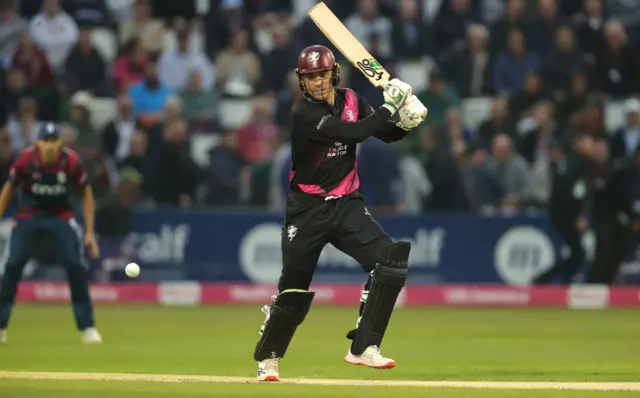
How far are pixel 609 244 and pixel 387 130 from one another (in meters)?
8.02

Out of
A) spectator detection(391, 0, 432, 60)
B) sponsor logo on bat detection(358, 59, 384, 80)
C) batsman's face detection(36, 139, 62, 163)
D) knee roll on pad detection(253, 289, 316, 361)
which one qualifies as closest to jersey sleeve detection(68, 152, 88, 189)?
batsman's face detection(36, 139, 62, 163)

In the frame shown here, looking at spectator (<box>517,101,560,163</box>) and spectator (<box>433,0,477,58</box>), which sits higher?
spectator (<box>433,0,477,58</box>)

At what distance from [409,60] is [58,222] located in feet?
25.4

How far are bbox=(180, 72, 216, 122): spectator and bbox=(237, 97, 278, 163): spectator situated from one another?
0.83 metres

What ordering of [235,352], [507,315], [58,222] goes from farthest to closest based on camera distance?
[507,315], [58,222], [235,352]

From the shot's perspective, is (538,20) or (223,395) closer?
(223,395)

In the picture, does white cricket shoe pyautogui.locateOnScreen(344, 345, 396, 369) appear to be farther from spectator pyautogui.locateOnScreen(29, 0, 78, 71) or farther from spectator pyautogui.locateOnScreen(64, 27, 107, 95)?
spectator pyautogui.locateOnScreen(29, 0, 78, 71)

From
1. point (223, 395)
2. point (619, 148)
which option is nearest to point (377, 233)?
point (223, 395)

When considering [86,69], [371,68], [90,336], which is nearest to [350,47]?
[371,68]

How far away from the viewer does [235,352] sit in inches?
417

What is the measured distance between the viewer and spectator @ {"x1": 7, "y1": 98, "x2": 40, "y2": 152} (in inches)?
677

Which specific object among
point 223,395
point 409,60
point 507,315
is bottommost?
point 507,315

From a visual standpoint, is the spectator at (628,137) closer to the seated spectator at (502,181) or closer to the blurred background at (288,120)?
the blurred background at (288,120)

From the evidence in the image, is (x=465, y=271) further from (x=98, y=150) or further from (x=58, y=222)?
(x=58, y=222)
